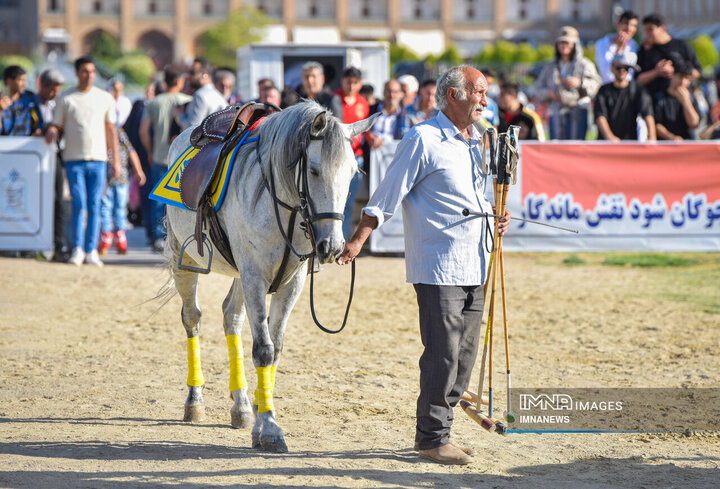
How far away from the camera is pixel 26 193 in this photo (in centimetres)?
1389

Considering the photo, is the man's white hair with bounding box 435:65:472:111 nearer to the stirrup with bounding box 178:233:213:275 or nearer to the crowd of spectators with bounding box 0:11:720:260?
the stirrup with bounding box 178:233:213:275

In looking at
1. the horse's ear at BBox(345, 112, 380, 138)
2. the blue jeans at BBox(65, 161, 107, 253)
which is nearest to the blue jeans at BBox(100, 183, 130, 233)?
the blue jeans at BBox(65, 161, 107, 253)

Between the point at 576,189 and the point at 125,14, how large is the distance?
104 meters

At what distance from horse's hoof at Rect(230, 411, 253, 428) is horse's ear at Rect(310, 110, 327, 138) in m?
2.08

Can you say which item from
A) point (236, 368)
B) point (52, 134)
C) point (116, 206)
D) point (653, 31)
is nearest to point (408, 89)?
point (653, 31)

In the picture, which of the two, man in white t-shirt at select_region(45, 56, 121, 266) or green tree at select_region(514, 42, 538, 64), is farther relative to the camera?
green tree at select_region(514, 42, 538, 64)

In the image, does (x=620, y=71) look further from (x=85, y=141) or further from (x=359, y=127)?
(x=359, y=127)

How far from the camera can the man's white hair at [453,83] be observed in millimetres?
5777

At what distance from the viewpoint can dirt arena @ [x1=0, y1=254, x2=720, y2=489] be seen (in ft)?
18.7

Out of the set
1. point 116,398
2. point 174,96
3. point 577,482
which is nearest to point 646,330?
point 577,482

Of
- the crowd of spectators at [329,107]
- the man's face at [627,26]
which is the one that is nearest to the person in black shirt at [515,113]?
the crowd of spectators at [329,107]

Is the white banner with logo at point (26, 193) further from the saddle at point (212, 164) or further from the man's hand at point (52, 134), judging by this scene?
the saddle at point (212, 164)

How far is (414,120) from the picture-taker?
14.5 meters

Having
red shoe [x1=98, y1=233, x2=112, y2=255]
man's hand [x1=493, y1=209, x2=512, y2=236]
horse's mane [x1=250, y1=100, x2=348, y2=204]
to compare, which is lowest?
red shoe [x1=98, y1=233, x2=112, y2=255]
